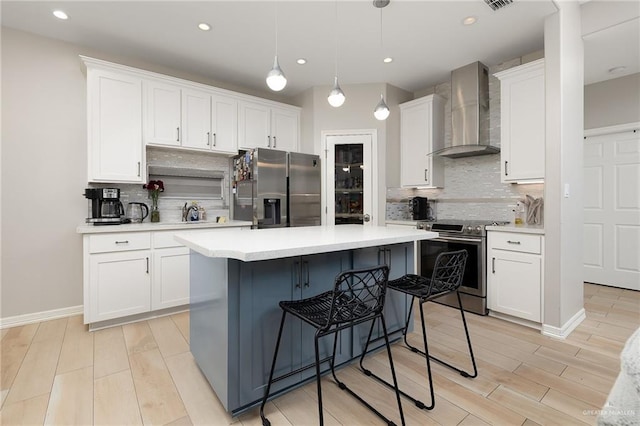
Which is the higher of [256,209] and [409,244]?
[256,209]

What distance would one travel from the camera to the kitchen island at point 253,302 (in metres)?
1.57

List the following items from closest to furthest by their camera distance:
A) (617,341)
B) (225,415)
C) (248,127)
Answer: (225,415) → (617,341) → (248,127)

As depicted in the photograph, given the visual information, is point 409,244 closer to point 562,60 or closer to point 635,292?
point 562,60

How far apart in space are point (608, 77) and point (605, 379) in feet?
12.5

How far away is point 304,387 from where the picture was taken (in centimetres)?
188

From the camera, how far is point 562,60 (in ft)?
8.43

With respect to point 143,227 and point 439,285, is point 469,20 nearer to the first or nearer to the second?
point 439,285

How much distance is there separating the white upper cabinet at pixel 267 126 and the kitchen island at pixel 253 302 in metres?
2.29

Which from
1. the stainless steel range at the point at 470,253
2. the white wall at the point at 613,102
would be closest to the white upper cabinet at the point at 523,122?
the stainless steel range at the point at 470,253

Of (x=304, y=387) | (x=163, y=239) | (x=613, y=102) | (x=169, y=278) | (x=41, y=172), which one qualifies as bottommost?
(x=304, y=387)

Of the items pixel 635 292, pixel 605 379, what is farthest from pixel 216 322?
pixel 635 292

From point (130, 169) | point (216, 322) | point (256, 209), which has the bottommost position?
point (216, 322)

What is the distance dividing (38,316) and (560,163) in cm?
496

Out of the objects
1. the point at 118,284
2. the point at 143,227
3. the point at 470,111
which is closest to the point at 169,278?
the point at 118,284
